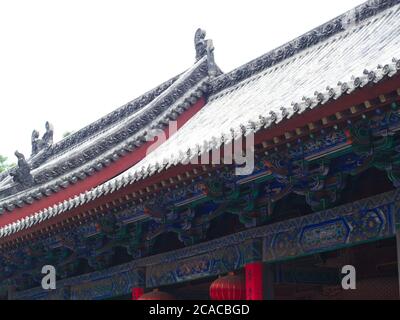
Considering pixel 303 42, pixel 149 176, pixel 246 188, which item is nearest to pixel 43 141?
pixel 303 42

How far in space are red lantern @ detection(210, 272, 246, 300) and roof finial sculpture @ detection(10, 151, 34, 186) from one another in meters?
8.88

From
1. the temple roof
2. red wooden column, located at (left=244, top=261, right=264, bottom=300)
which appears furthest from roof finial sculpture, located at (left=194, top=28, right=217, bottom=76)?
red wooden column, located at (left=244, top=261, right=264, bottom=300)

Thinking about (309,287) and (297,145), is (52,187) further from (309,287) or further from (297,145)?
(297,145)

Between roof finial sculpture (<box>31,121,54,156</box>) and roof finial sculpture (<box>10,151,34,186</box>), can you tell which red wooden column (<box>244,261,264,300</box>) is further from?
roof finial sculpture (<box>31,121,54,156</box>)

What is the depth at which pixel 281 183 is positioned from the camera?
895 centimetres

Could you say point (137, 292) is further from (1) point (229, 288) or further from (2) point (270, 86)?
(2) point (270, 86)

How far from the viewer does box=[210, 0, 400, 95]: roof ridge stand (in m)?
13.4

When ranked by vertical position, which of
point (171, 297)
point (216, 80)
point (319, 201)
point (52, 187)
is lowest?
point (171, 297)

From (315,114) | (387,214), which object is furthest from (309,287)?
(315,114)

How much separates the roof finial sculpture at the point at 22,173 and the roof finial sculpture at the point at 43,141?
5323 millimetres

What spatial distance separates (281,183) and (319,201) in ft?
1.70

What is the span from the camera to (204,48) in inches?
703

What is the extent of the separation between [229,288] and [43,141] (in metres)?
14.8

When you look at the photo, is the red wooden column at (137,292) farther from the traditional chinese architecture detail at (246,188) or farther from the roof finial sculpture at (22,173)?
the roof finial sculpture at (22,173)
